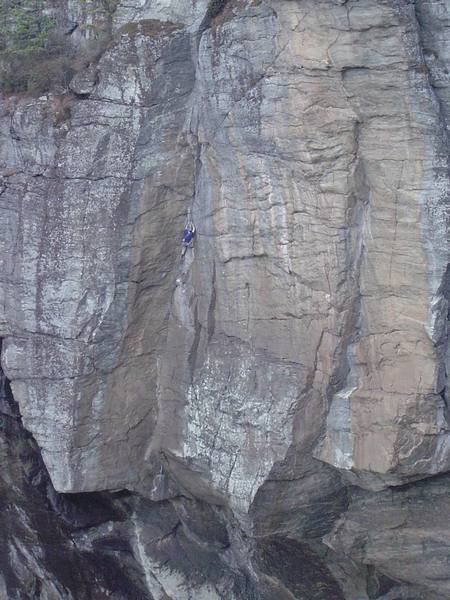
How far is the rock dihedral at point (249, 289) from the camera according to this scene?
10.3m

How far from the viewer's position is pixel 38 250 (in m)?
12.2

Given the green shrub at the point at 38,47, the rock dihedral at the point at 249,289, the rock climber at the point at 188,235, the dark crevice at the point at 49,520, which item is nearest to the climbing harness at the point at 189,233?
the rock climber at the point at 188,235

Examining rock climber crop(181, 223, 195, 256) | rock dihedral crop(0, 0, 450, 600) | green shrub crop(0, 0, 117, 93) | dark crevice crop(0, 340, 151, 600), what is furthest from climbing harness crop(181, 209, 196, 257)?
dark crevice crop(0, 340, 151, 600)

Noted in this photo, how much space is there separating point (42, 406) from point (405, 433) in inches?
213

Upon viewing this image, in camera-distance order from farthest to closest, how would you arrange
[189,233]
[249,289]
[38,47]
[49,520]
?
[49,520]
[38,47]
[189,233]
[249,289]

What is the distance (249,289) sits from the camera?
11516mm

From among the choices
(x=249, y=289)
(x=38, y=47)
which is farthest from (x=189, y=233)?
(x=38, y=47)

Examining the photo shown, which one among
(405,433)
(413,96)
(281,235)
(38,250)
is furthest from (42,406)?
(413,96)

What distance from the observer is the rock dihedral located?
10.3 meters

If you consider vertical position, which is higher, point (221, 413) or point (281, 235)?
point (281, 235)

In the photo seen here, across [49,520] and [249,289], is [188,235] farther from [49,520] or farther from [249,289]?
[49,520]

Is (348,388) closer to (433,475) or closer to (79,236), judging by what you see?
(433,475)

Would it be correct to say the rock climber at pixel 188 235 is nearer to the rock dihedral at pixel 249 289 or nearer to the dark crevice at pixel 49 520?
the rock dihedral at pixel 249 289

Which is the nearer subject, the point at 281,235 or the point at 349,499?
the point at 281,235
